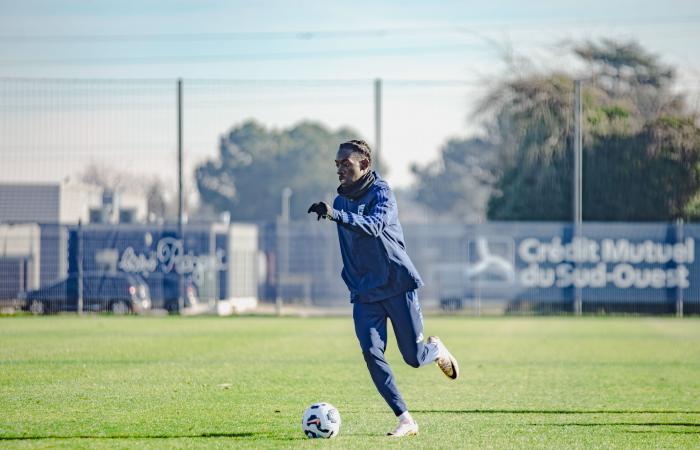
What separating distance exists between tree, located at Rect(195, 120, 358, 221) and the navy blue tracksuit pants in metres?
74.0

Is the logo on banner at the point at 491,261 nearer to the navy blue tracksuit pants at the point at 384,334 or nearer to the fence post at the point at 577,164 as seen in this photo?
the fence post at the point at 577,164

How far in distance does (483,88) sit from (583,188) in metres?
5.44

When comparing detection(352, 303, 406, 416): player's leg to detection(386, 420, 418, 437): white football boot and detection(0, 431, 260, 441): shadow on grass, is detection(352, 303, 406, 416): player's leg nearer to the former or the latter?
detection(386, 420, 418, 437): white football boot

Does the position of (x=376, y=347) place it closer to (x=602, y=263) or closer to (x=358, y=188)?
(x=358, y=188)

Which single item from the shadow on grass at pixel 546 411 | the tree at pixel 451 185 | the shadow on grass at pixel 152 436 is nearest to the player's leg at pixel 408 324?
the shadow on grass at pixel 152 436

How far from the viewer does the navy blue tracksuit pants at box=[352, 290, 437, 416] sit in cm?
820

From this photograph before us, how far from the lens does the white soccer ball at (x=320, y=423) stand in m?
8.02

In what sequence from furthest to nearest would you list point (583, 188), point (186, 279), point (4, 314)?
point (583, 188) < point (186, 279) < point (4, 314)

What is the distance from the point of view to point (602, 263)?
107ft

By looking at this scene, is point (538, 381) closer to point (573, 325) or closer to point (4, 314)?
point (573, 325)

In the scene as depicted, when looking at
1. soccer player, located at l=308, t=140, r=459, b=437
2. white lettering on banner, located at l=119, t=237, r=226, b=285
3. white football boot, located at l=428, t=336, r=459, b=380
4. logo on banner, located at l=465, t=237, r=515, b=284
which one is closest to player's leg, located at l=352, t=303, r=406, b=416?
soccer player, located at l=308, t=140, r=459, b=437

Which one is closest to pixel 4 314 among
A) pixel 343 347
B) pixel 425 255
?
pixel 425 255

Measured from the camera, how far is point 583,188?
35562mm

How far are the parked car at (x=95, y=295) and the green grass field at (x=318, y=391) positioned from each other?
876 centimetres
